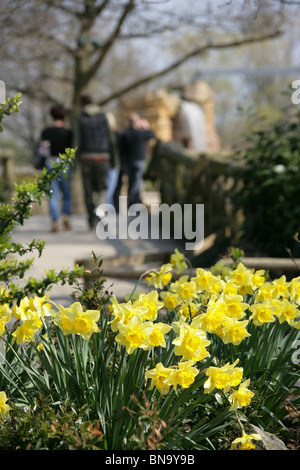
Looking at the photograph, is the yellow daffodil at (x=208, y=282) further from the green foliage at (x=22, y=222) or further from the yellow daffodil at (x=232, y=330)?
the green foliage at (x=22, y=222)

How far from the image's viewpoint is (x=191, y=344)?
2.38 m

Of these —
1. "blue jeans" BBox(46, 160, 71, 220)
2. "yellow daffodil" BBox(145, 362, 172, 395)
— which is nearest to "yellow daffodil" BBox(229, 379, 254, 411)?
"yellow daffodil" BBox(145, 362, 172, 395)

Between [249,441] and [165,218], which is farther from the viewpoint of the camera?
[165,218]

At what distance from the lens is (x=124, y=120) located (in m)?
25.8

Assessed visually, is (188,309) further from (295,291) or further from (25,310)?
(25,310)

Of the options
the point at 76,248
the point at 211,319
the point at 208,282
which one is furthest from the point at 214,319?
the point at 76,248

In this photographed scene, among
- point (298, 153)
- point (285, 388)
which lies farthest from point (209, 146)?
point (285, 388)

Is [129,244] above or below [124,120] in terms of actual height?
below

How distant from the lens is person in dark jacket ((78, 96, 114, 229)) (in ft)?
29.2

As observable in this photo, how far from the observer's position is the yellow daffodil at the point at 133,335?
2342mm

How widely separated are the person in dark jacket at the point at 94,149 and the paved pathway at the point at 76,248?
1.97ft

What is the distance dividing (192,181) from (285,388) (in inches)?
218
